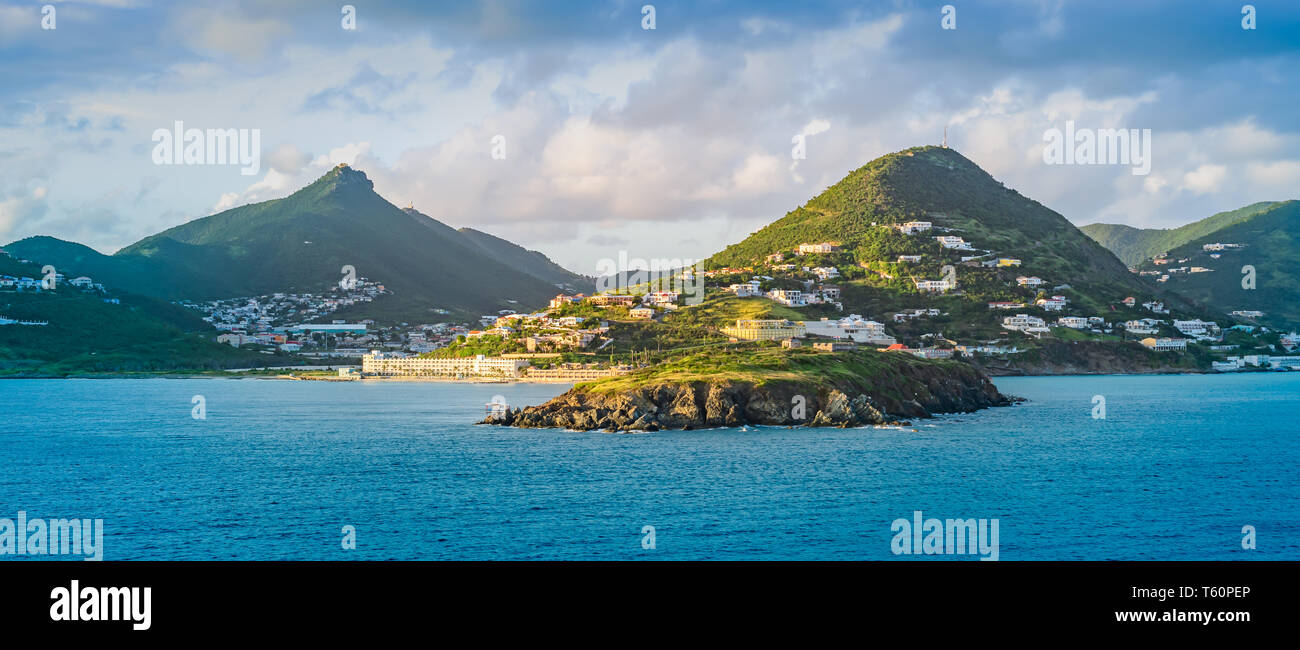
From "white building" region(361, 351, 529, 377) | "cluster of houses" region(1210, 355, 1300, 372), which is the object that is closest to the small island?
"white building" region(361, 351, 529, 377)

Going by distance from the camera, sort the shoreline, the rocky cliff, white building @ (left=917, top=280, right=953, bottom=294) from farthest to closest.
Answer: white building @ (left=917, top=280, right=953, bottom=294), the shoreline, the rocky cliff

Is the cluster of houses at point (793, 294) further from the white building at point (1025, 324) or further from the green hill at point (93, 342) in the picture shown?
the green hill at point (93, 342)

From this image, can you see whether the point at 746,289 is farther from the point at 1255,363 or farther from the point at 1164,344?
the point at 1255,363

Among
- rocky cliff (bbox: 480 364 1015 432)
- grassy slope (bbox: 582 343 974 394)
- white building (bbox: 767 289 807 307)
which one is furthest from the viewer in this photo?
white building (bbox: 767 289 807 307)

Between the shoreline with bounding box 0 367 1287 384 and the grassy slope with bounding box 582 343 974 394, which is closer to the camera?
the grassy slope with bounding box 582 343 974 394

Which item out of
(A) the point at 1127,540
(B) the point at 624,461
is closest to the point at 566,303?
(B) the point at 624,461

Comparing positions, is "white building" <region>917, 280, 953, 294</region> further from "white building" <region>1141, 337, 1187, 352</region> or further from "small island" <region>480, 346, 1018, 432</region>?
"small island" <region>480, 346, 1018, 432</region>

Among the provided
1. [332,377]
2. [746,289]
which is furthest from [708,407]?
[332,377]
